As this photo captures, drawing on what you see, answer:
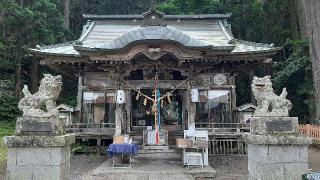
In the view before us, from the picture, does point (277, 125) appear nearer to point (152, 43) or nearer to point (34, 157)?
point (34, 157)

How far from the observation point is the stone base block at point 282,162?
7.31 meters

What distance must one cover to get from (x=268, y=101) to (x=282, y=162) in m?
1.36

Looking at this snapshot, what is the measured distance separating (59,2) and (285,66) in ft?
71.7

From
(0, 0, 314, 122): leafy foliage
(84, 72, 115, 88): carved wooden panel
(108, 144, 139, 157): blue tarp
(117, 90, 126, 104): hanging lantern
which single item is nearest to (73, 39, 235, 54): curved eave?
(117, 90, 126, 104): hanging lantern

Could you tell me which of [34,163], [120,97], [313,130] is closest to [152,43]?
[120,97]

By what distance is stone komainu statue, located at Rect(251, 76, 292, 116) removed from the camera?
25.0 ft

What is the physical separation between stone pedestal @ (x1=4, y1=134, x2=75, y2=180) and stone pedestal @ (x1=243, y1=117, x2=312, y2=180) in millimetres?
4329

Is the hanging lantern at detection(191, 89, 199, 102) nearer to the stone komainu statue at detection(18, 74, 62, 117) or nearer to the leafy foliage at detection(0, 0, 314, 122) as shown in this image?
the stone komainu statue at detection(18, 74, 62, 117)

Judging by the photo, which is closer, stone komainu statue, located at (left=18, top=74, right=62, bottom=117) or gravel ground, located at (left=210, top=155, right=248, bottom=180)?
stone komainu statue, located at (left=18, top=74, right=62, bottom=117)

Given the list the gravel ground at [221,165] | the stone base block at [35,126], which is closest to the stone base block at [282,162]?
the gravel ground at [221,165]

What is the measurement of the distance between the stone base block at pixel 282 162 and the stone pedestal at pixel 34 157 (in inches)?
173

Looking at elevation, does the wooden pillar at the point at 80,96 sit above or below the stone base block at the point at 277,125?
above

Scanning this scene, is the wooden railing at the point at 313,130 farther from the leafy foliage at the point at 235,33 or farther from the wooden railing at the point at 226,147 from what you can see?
the wooden railing at the point at 226,147

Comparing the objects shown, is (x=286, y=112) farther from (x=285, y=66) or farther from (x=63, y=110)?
(x=285, y=66)
